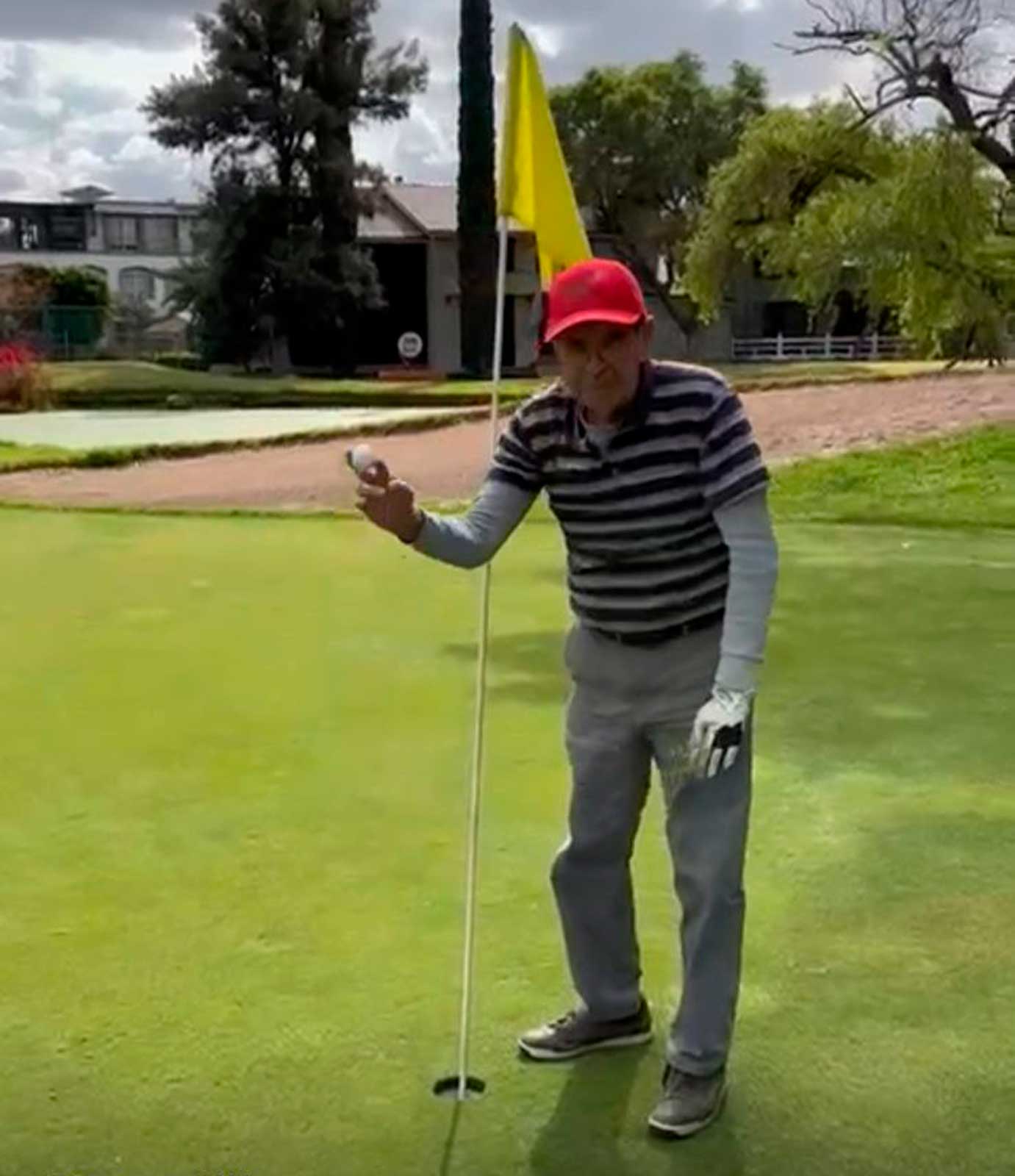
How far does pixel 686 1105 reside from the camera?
10.6 feet

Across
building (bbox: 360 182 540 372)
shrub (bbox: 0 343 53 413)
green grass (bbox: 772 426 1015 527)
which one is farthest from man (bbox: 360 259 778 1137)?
building (bbox: 360 182 540 372)

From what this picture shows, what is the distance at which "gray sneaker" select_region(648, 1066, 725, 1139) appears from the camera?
126 inches

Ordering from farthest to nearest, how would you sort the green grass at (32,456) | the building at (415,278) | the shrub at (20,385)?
the building at (415,278)
the shrub at (20,385)
the green grass at (32,456)

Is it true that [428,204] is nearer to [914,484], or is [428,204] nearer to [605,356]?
[914,484]

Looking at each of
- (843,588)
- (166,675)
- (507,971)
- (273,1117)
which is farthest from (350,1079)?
(843,588)

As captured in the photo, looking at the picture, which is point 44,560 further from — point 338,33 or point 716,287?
point 338,33

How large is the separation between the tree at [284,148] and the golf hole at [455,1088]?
37393 millimetres

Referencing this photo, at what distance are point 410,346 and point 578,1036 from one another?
3820 cm

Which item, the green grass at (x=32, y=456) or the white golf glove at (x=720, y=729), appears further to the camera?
the green grass at (x=32, y=456)

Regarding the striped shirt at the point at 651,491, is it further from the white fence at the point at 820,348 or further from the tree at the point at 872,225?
the white fence at the point at 820,348

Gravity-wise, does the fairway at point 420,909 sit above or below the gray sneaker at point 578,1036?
below

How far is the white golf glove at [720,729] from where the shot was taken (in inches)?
119

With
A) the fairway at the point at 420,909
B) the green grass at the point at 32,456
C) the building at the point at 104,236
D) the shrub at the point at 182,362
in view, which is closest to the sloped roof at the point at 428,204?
the shrub at the point at 182,362

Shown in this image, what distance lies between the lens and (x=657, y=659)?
3.23m
